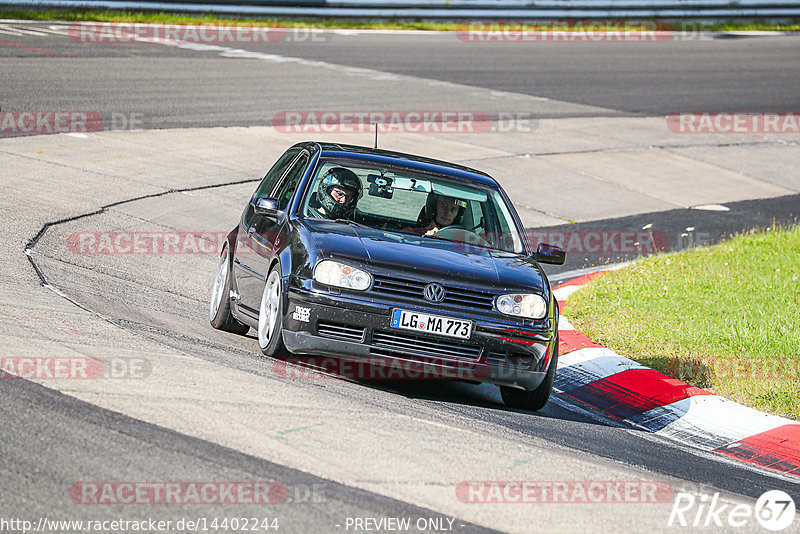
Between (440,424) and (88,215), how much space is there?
715 cm

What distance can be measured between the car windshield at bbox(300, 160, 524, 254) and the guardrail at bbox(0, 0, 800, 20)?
20258 mm

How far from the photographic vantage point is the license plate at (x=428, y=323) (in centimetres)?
677

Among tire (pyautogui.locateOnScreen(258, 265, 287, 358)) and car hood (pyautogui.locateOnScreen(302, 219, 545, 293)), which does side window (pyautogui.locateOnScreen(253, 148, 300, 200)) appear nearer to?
car hood (pyautogui.locateOnScreen(302, 219, 545, 293))

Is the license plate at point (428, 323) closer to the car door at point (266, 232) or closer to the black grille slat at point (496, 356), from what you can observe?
the black grille slat at point (496, 356)

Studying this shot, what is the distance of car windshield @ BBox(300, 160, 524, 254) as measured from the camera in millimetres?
7977

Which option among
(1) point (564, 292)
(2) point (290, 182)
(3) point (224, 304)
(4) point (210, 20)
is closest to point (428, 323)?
(2) point (290, 182)

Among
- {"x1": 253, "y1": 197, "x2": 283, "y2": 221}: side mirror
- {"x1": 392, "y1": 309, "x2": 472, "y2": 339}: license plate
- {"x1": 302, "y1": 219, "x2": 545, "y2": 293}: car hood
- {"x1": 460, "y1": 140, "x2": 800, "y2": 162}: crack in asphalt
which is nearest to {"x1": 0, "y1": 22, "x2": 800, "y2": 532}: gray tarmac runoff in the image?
{"x1": 460, "y1": 140, "x2": 800, "y2": 162}: crack in asphalt

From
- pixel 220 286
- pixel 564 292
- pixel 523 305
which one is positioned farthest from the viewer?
pixel 564 292

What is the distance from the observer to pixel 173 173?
Result: 14.9 m

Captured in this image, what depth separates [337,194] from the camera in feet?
26.3

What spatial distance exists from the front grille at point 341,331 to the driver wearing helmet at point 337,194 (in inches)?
48.5

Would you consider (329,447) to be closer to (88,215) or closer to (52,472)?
(52,472)

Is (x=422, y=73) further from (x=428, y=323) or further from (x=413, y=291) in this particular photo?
(x=428, y=323)

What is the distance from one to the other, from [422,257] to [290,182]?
1.75 meters
